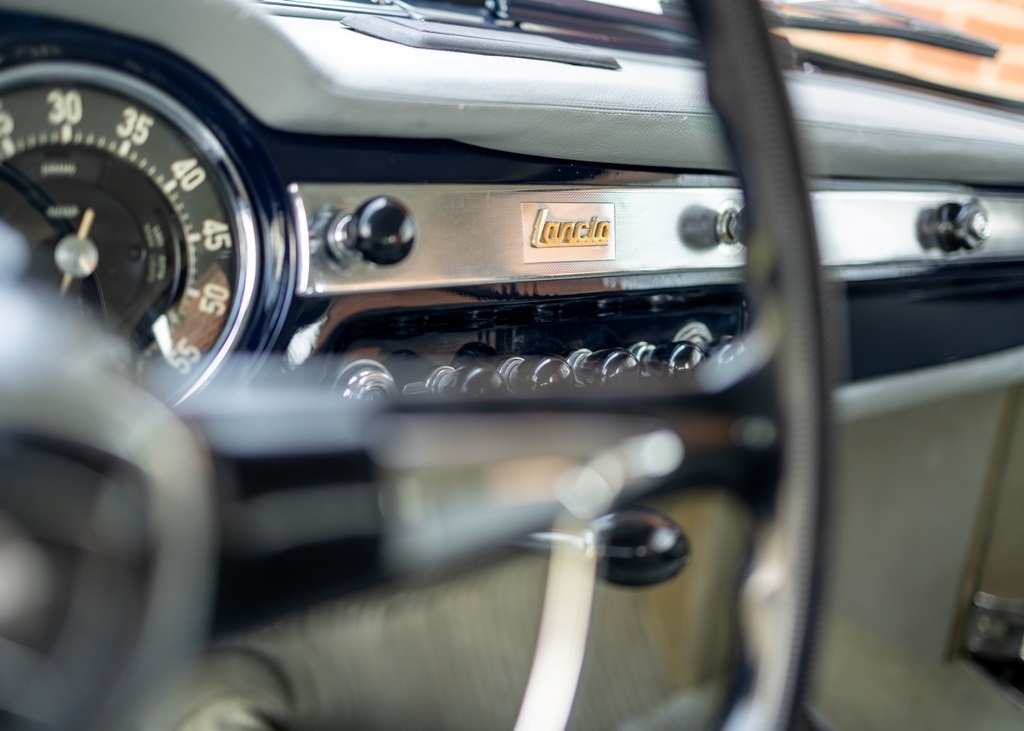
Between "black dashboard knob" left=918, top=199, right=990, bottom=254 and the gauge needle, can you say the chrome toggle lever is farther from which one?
"black dashboard knob" left=918, top=199, right=990, bottom=254

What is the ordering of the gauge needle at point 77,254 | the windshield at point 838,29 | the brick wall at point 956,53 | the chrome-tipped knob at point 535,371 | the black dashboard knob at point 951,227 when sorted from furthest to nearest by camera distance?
the brick wall at point 956,53 < the black dashboard knob at point 951,227 < the windshield at point 838,29 < the chrome-tipped knob at point 535,371 < the gauge needle at point 77,254

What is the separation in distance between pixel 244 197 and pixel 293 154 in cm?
5

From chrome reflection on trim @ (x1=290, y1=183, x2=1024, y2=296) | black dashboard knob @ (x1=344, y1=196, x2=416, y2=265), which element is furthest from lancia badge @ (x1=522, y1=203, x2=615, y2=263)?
black dashboard knob @ (x1=344, y1=196, x2=416, y2=265)

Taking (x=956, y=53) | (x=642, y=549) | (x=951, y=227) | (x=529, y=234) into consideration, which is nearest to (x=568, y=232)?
(x=529, y=234)

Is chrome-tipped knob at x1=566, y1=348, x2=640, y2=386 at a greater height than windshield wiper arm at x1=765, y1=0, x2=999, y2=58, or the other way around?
windshield wiper arm at x1=765, y1=0, x2=999, y2=58

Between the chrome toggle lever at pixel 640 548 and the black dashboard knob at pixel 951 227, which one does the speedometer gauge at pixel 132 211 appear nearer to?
the chrome toggle lever at pixel 640 548

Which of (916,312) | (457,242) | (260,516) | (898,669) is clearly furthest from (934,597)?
(260,516)

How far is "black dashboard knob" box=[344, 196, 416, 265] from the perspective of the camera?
0.73 metres

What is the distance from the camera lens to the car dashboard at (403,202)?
672 mm

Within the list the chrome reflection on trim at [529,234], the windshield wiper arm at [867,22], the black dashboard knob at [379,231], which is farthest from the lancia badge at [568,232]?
the windshield wiper arm at [867,22]

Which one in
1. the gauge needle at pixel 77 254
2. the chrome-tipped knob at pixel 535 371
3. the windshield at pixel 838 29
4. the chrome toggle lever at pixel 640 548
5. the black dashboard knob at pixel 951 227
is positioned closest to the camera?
the chrome toggle lever at pixel 640 548

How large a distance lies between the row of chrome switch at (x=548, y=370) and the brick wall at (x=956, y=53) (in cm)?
56

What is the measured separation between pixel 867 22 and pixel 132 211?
39.9 inches

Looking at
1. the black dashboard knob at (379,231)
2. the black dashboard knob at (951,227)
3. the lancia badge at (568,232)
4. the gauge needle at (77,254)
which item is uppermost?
the black dashboard knob at (951,227)
